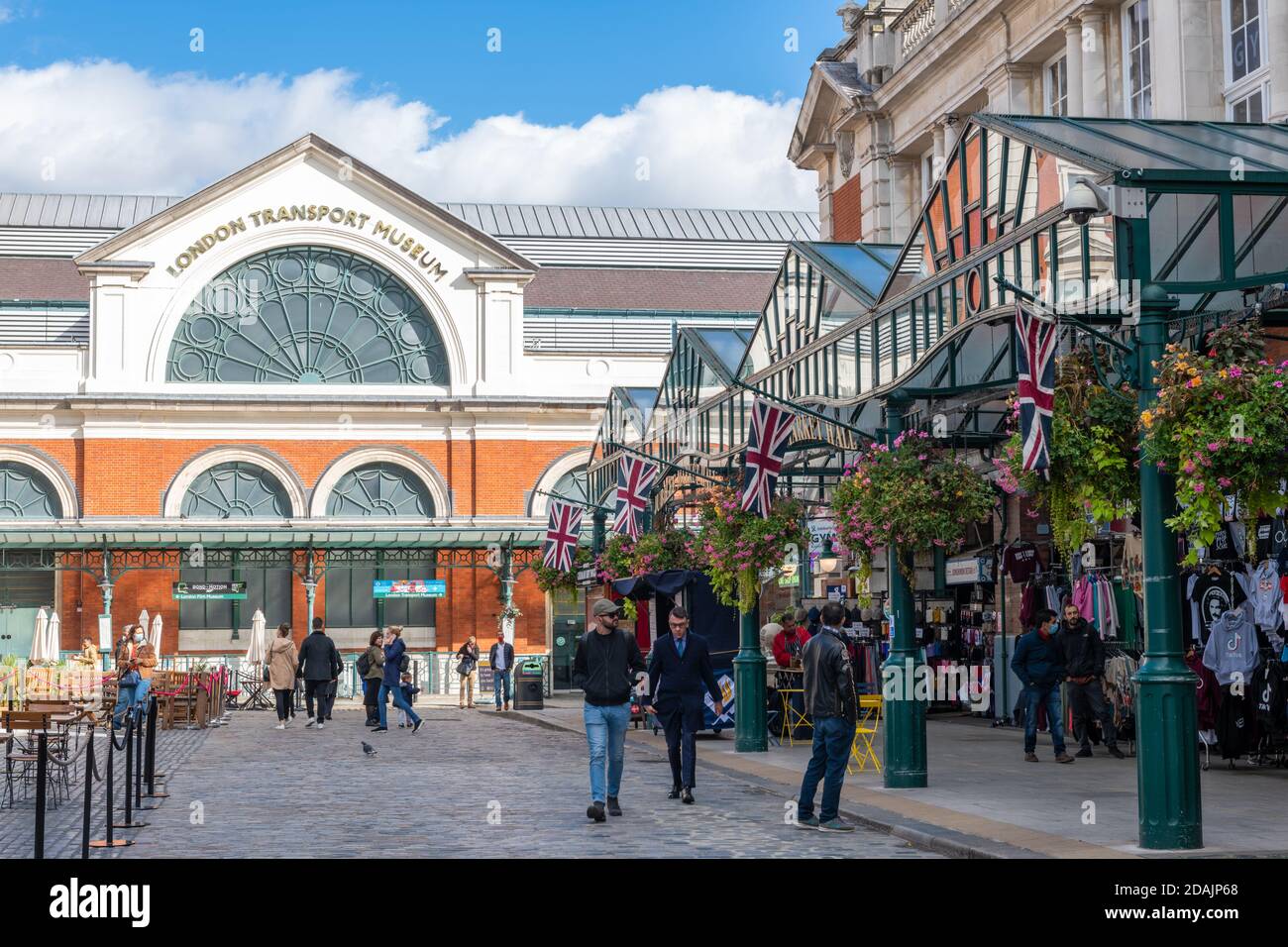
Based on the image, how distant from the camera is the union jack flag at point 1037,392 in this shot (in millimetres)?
12359

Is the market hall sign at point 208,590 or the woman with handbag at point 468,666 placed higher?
the market hall sign at point 208,590

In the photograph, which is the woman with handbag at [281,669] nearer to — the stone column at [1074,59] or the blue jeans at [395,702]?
the blue jeans at [395,702]

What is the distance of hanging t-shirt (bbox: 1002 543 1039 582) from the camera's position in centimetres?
2431

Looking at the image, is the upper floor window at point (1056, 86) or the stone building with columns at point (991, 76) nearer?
the stone building with columns at point (991, 76)

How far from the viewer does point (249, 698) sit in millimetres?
39594

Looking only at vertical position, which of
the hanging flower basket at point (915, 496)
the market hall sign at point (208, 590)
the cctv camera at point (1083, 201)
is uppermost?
the cctv camera at point (1083, 201)

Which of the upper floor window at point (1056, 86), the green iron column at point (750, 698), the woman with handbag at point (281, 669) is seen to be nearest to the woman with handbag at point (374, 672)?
the woman with handbag at point (281, 669)

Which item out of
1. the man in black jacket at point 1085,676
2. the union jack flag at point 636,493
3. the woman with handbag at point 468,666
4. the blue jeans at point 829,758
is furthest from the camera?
the woman with handbag at point 468,666

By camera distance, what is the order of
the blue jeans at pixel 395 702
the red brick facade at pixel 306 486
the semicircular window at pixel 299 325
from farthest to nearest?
the semicircular window at pixel 299 325
the red brick facade at pixel 306 486
the blue jeans at pixel 395 702

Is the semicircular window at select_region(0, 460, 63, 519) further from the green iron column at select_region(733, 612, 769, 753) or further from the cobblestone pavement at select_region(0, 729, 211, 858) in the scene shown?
the green iron column at select_region(733, 612, 769, 753)

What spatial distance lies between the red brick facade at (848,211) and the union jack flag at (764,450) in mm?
14023

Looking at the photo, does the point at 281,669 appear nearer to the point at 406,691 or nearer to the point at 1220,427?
the point at 406,691
